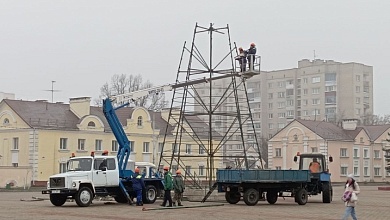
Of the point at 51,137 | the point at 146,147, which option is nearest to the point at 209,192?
the point at 51,137

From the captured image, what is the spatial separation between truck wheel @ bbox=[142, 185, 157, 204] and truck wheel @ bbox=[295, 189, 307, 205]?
21.3 ft

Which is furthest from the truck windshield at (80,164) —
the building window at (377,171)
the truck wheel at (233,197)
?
the building window at (377,171)

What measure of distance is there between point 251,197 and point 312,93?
317ft

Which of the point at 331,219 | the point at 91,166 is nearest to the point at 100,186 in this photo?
the point at 91,166

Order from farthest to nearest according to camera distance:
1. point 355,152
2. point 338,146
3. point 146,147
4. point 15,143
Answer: point 355,152 < point 338,146 < point 146,147 < point 15,143

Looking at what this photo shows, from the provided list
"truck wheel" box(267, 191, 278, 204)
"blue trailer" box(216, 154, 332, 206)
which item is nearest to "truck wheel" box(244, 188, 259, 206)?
"blue trailer" box(216, 154, 332, 206)

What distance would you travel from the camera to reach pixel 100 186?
2933 centimetres

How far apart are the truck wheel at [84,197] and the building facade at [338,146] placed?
5426 cm

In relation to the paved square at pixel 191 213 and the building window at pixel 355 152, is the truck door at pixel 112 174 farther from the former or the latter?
the building window at pixel 355 152

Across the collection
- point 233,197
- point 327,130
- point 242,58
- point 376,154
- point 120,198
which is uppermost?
point 242,58

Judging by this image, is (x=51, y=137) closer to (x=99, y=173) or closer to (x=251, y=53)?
(x=99, y=173)

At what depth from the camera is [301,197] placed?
31078 mm

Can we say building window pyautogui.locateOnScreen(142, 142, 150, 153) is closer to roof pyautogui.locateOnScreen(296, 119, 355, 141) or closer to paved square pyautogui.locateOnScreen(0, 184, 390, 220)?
roof pyautogui.locateOnScreen(296, 119, 355, 141)

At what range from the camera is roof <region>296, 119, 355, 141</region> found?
82250mm
